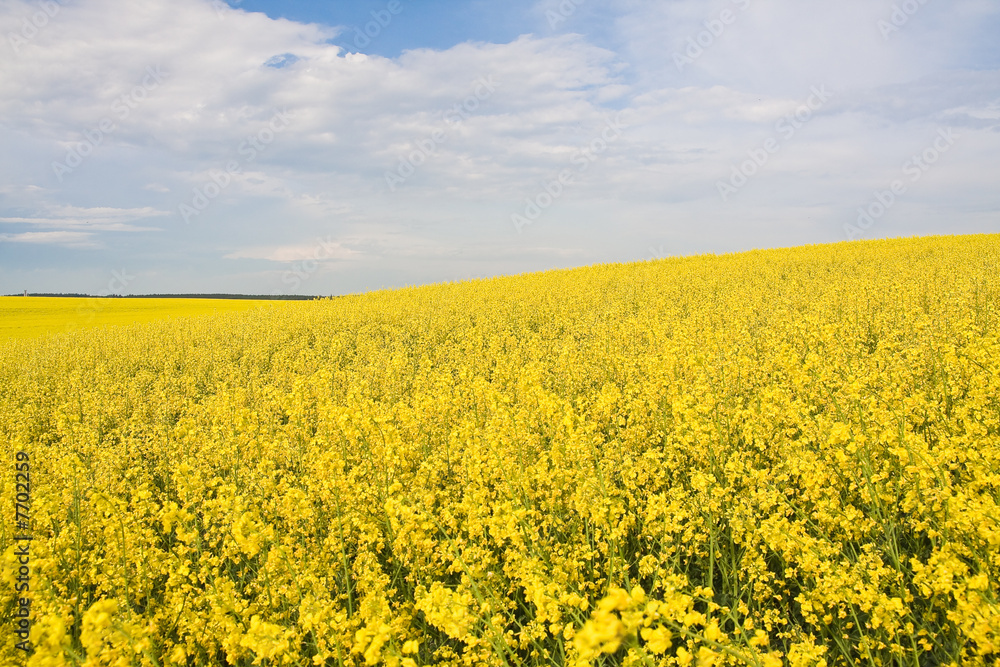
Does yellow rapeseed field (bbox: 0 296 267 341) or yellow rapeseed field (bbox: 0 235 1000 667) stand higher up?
yellow rapeseed field (bbox: 0 296 267 341)

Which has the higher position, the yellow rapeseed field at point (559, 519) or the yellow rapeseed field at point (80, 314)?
the yellow rapeseed field at point (80, 314)

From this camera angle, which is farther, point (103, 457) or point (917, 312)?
point (917, 312)

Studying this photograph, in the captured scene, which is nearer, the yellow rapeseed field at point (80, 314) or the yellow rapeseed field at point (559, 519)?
the yellow rapeseed field at point (559, 519)

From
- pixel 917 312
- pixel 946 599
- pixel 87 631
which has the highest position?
pixel 917 312

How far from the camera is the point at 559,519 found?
132 inches

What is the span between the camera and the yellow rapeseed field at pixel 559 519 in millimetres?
2512

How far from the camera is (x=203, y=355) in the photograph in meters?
12.2

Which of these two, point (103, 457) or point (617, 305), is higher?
point (617, 305)

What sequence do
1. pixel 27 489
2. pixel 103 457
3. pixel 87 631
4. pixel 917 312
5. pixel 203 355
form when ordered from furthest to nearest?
pixel 203 355
pixel 917 312
pixel 103 457
pixel 27 489
pixel 87 631

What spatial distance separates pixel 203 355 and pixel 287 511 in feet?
33.1

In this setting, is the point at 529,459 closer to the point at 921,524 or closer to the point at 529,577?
the point at 529,577

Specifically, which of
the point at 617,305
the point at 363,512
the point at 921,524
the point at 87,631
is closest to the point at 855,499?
the point at 921,524

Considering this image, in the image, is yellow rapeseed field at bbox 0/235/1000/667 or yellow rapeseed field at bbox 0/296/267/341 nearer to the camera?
yellow rapeseed field at bbox 0/235/1000/667

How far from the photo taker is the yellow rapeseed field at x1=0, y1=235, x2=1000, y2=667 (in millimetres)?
2512
